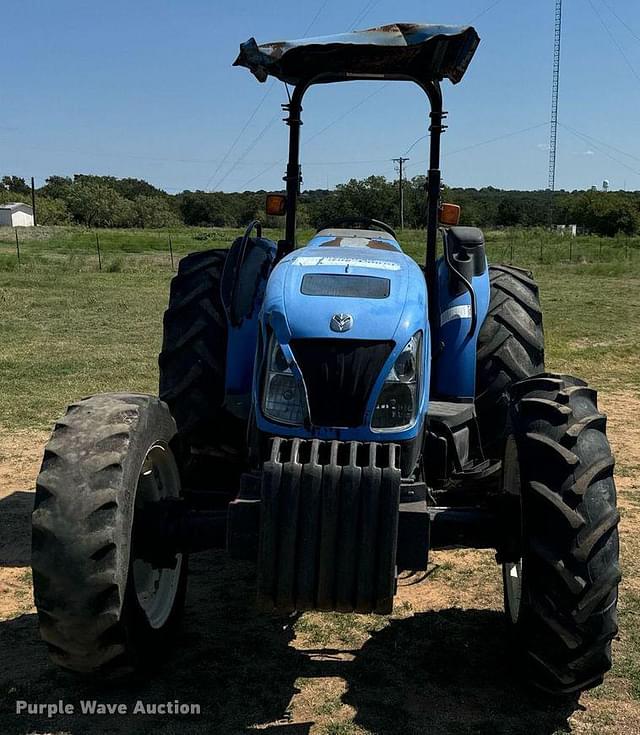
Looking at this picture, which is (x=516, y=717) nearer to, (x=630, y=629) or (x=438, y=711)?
(x=438, y=711)

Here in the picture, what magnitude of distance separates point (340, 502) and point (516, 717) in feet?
3.98

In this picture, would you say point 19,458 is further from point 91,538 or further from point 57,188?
point 57,188

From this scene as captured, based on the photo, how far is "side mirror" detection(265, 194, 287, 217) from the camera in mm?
4988

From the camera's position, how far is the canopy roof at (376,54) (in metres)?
4.30

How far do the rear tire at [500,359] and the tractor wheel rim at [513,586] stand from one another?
0.77 metres

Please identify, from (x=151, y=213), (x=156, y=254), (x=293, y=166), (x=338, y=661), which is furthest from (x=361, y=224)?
(x=151, y=213)

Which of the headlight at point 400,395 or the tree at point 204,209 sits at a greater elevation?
the tree at point 204,209

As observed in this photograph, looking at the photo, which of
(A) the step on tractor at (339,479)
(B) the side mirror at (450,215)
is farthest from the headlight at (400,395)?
(B) the side mirror at (450,215)

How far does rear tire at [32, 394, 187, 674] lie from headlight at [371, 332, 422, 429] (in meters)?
0.93

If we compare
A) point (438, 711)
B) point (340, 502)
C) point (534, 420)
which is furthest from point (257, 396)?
point (438, 711)

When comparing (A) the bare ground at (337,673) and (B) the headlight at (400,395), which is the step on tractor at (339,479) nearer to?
(B) the headlight at (400,395)

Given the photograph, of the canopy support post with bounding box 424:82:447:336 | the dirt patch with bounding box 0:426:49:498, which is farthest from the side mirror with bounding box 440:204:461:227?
the dirt patch with bounding box 0:426:49:498

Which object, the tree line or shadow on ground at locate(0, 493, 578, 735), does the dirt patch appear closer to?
shadow on ground at locate(0, 493, 578, 735)

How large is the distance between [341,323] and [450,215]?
164 centimetres
